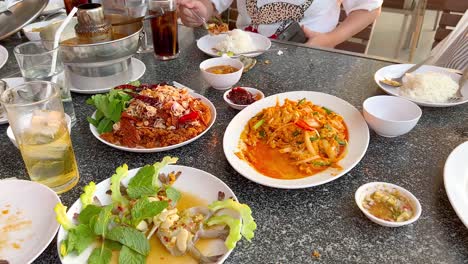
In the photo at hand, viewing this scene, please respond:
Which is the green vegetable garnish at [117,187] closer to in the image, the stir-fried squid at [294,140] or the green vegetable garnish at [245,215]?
the green vegetable garnish at [245,215]

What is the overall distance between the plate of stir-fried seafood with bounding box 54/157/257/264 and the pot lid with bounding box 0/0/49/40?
4.71ft

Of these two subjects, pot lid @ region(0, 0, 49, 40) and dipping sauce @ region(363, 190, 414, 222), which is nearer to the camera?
dipping sauce @ region(363, 190, 414, 222)

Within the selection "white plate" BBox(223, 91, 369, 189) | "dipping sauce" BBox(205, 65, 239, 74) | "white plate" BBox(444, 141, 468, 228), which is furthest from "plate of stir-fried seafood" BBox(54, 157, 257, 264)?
"dipping sauce" BBox(205, 65, 239, 74)

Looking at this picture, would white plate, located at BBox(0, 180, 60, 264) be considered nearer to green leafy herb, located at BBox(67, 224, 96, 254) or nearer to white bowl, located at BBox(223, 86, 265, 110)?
green leafy herb, located at BBox(67, 224, 96, 254)

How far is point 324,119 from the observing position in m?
1.32

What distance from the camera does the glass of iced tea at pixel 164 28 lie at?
1789 mm

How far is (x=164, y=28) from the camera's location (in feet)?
6.03

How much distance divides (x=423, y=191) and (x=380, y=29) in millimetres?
4851

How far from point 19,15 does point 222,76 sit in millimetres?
1222

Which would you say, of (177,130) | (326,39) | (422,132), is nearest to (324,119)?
(422,132)

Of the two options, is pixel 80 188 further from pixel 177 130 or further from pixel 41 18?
pixel 41 18

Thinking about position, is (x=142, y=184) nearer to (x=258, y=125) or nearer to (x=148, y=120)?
(x=148, y=120)

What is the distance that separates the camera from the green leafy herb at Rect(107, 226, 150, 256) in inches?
31.9

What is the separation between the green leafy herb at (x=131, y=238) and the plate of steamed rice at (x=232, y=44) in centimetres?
123
